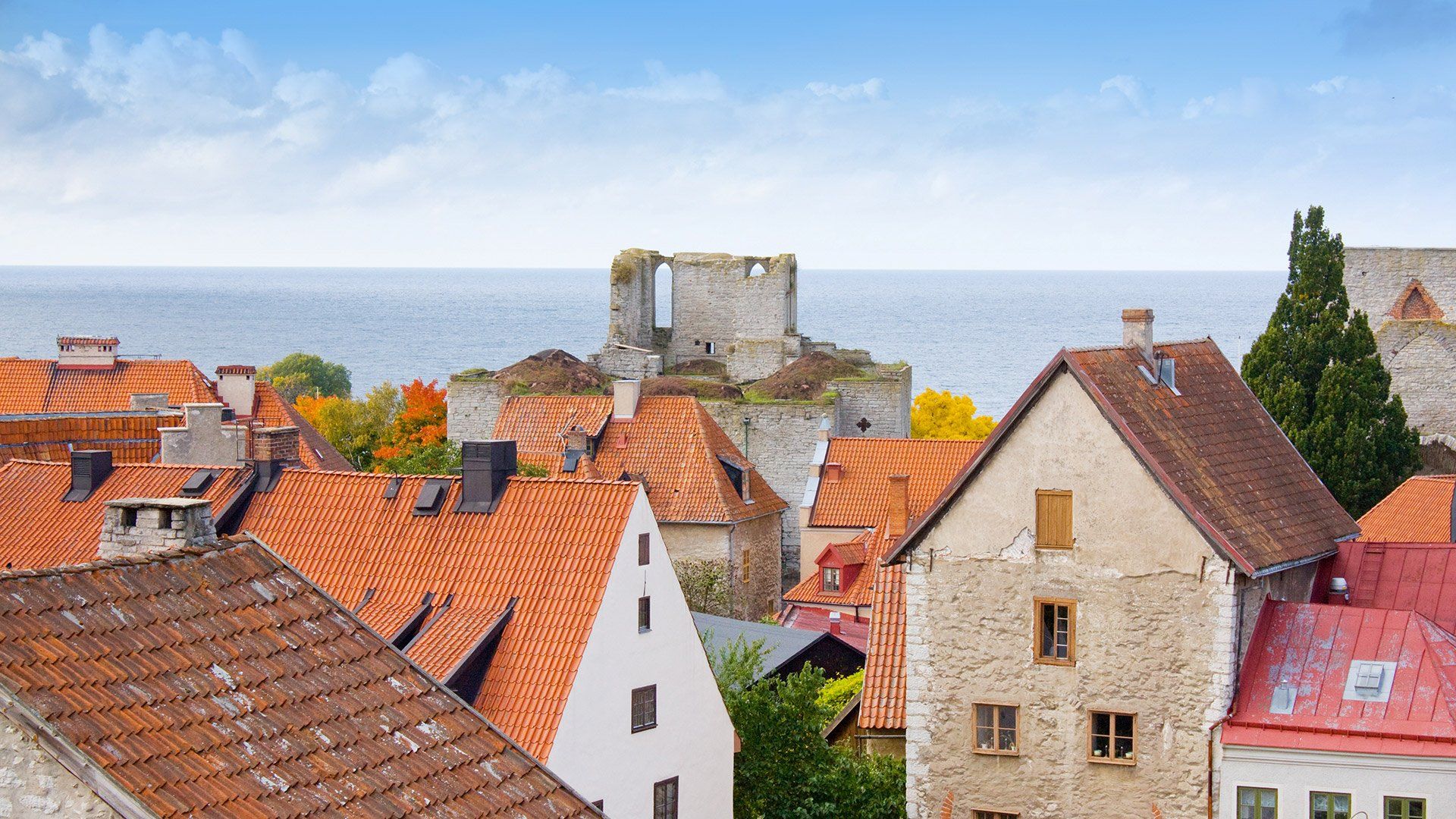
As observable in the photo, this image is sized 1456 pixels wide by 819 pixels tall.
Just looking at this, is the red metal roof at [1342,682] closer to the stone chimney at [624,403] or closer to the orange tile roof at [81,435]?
the orange tile roof at [81,435]

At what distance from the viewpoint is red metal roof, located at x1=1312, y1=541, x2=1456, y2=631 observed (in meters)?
24.6

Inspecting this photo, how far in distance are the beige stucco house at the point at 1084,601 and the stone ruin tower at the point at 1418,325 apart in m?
28.7

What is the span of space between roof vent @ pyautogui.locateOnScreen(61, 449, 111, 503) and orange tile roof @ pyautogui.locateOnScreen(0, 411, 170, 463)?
134 inches

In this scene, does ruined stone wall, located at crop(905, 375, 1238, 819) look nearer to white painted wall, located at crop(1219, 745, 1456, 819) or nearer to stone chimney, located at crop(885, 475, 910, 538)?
white painted wall, located at crop(1219, 745, 1456, 819)

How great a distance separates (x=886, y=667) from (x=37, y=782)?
56.7ft

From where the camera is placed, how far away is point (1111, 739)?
2328 cm

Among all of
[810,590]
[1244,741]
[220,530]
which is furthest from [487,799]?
[810,590]

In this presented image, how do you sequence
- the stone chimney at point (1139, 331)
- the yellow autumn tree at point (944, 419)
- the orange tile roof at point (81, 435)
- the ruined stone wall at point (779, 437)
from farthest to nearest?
the yellow autumn tree at point (944, 419), the ruined stone wall at point (779, 437), the orange tile roof at point (81, 435), the stone chimney at point (1139, 331)

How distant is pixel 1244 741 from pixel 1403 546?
17.0ft

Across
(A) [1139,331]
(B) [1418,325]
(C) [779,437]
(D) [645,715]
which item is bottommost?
(D) [645,715]

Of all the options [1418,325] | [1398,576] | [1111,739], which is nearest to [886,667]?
[1111,739]

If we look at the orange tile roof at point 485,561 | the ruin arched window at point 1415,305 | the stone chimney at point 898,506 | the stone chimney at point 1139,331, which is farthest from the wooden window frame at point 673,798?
the ruin arched window at point 1415,305

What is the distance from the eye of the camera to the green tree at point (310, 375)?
12725cm

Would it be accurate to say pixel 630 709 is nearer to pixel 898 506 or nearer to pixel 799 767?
pixel 799 767
